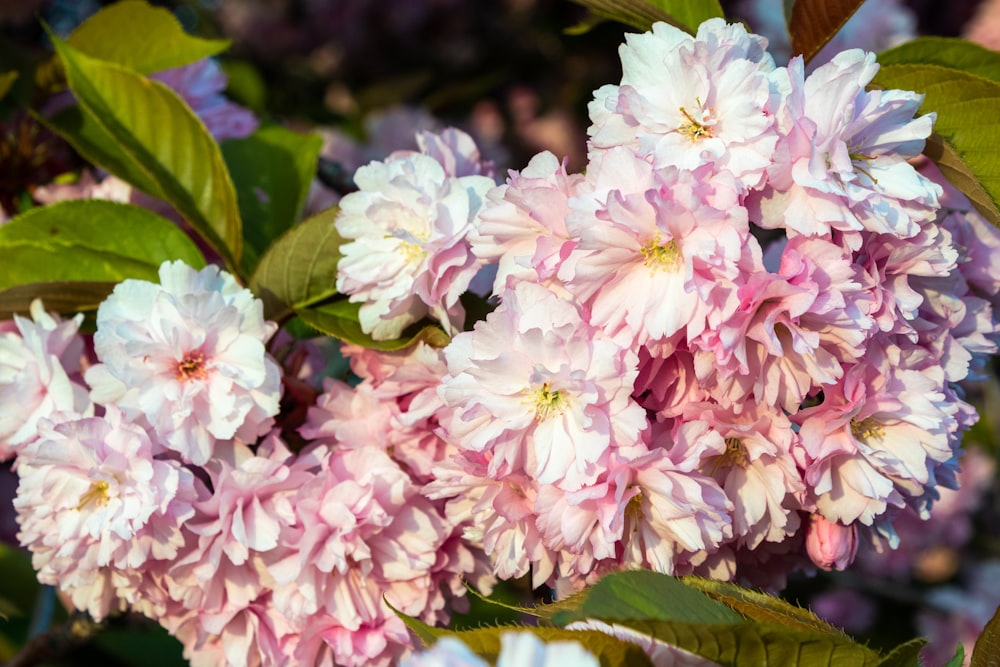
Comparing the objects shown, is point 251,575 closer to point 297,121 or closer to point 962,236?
point 962,236

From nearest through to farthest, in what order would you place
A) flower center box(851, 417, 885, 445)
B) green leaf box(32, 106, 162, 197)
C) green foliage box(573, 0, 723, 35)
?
flower center box(851, 417, 885, 445) → green foliage box(573, 0, 723, 35) → green leaf box(32, 106, 162, 197)

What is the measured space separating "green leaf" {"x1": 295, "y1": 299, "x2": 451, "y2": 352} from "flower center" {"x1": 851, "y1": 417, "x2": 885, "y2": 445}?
0.35 metres

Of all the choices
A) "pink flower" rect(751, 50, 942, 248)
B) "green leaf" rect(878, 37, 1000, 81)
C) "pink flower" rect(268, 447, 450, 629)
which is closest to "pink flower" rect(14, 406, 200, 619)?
"pink flower" rect(268, 447, 450, 629)

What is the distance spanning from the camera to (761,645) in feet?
2.06

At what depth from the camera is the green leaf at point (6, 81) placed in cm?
127

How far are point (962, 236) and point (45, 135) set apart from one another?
3.75 ft

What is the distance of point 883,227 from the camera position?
0.76m

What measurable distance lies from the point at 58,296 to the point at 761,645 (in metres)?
0.73

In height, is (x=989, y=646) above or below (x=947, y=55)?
below

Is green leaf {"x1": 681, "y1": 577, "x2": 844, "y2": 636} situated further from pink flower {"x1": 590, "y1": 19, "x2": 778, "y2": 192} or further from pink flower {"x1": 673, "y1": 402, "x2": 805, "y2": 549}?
pink flower {"x1": 590, "y1": 19, "x2": 778, "y2": 192}

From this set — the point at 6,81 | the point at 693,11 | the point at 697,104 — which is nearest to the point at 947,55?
the point at 693,11

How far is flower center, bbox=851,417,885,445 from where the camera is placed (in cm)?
84

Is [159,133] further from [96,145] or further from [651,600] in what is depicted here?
[651,600]

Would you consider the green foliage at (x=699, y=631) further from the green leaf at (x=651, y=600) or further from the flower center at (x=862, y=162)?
the flower center at (x=862, y=162)
